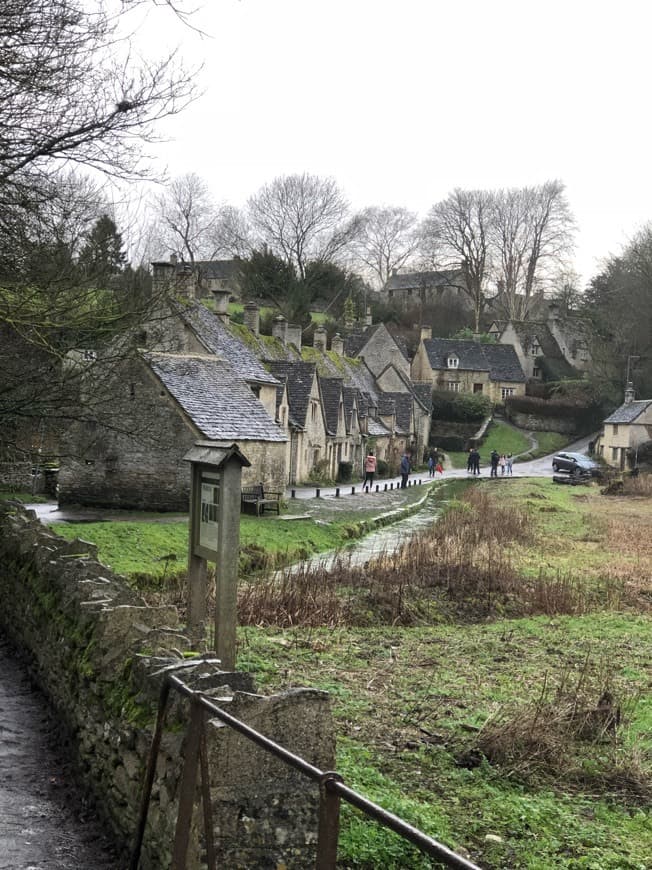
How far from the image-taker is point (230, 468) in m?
9.21

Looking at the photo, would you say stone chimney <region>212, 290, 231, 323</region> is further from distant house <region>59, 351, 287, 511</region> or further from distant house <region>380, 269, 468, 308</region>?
distant house <region>380, 269, 468, 308</region>

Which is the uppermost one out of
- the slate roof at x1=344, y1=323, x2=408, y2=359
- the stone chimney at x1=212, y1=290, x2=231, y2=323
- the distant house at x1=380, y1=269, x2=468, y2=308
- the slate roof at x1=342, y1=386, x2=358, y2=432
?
the distant house at x1=380, y1=269, x2=468, y2=308

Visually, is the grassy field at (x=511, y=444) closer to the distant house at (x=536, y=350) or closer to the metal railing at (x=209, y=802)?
the distant house at (x=536, y=350)

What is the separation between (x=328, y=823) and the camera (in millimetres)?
3465

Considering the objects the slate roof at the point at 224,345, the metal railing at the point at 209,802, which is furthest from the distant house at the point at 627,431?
the metal railing at the point at 209,802

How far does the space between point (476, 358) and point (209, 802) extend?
8623 cm

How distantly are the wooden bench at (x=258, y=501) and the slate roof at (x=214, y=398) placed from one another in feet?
6.33

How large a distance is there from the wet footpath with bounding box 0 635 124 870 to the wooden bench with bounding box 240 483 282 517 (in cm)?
2256

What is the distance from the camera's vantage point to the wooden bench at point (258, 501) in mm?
31953

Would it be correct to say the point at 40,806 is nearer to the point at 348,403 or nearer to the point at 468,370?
the point at 348,403

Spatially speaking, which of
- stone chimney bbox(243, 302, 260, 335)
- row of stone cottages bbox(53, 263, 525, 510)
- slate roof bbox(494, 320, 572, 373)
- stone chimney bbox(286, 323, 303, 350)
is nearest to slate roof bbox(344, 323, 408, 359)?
row of stone cottages bbox(53, 263, 525, 510)

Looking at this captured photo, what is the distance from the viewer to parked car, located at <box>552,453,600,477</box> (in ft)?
194

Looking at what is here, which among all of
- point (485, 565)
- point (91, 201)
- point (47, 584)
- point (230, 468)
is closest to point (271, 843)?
point (230, 468)

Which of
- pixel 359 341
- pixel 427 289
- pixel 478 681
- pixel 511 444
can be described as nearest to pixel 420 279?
pixel 427 289
